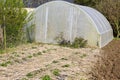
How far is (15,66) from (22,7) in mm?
5503

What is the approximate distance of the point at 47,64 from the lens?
33.9ft

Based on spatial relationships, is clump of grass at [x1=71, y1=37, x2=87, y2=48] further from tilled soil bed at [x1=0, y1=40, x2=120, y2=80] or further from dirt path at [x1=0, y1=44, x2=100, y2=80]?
tilled soil bed at [x1=0, y1=40, x2=120, y2=80]

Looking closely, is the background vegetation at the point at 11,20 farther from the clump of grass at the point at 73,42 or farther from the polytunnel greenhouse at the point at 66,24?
the clump of grass at the point at 73,42

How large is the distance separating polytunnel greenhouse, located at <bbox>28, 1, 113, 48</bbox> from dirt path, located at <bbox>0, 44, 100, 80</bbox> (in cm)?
172

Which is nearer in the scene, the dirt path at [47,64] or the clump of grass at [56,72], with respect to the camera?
the dirt path at [47,64]

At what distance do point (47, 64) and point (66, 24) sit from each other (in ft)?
20.3

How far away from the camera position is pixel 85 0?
30188mm

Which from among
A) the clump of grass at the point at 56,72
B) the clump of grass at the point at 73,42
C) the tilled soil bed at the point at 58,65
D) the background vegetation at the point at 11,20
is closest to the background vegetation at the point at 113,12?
the clump of grass at the point at 73,42

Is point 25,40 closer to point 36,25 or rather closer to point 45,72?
point 36,25

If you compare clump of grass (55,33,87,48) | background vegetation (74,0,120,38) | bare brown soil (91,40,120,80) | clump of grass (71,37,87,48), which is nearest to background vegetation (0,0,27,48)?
clump of grass (55,33,87,48)

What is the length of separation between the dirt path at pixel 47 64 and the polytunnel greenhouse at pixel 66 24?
172 centimetres

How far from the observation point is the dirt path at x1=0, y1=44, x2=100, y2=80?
857cm

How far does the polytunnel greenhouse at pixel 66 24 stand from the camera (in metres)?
15.5

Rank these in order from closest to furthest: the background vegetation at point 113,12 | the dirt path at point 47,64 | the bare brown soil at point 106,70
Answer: the dirt path at point 47,64 → the bare brown soil at point 106,70 → the background vegetation at point 113,12
